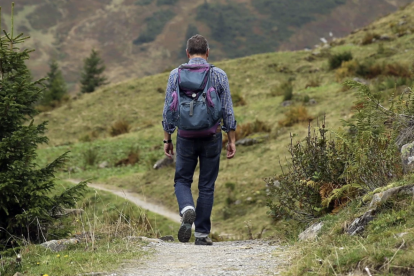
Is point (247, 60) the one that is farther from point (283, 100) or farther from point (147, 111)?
point (283, 100)

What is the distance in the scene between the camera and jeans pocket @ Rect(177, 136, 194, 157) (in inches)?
237

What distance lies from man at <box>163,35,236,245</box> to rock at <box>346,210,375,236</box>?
1.77m

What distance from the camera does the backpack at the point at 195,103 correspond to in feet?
18.5

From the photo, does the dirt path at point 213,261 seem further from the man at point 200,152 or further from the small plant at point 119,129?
the small plant at point 119,129

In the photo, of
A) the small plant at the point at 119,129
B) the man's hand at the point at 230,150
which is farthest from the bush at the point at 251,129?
the man's hand at the point at 230,150

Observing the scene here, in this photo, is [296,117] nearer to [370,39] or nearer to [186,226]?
[186,226]

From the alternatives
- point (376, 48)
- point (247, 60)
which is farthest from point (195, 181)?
point (247, 60)

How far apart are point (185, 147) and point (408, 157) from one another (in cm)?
228

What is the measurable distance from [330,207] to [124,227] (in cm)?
247

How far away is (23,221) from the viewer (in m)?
6.57

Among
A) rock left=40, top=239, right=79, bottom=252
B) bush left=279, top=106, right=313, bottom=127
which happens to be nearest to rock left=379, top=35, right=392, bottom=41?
bush left=279, top=106, right=313, bottom=127

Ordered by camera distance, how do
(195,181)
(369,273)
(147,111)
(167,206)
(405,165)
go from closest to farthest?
1. (369,273)
2. (405,165)
3. (167,206)
4. (195,181)
5. (147,111)

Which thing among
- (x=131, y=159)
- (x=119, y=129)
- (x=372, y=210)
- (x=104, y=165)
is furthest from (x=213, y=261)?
(x=119, y=129)

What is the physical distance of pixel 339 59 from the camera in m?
21.7
